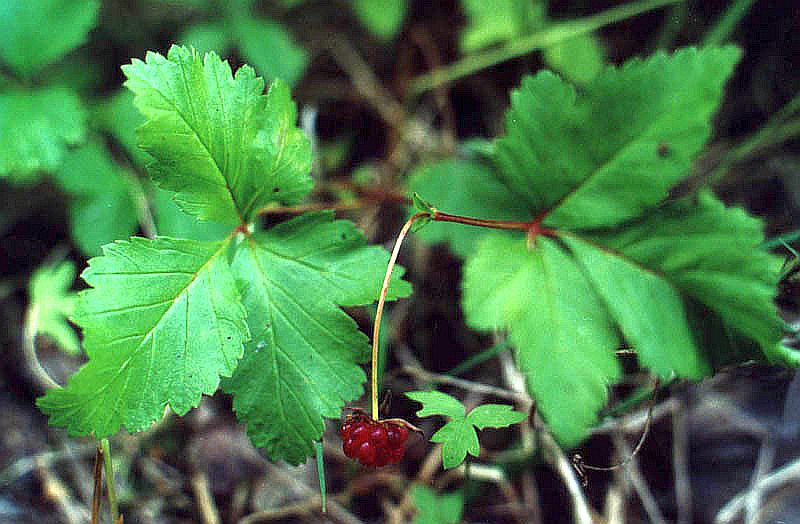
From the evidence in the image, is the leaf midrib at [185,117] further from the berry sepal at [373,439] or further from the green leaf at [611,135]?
the green leaf at [611,135]

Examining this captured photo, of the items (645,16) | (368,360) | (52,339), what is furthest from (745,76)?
(52,339)

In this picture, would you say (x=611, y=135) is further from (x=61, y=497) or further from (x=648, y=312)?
(x=61, y=497)

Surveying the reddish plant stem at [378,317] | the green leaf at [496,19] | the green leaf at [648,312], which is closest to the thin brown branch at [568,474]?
the green leaf at [648,312]

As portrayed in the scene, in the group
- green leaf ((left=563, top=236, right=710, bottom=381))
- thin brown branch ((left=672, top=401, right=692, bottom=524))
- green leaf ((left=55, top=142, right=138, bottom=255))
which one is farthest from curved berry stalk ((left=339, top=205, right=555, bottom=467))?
green leaf ((left=55, top=142, right=138, bottom=255))

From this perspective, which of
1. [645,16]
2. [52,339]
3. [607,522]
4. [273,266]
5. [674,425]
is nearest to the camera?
[273,266]

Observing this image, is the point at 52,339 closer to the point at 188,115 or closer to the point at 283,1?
the point at 188,115

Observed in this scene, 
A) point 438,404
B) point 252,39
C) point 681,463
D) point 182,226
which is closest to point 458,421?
point 438,404

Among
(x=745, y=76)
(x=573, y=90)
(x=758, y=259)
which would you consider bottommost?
(x=758, y=259)

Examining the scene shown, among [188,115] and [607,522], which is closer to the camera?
[188,115]
